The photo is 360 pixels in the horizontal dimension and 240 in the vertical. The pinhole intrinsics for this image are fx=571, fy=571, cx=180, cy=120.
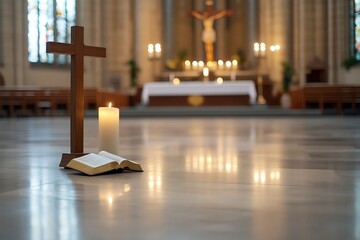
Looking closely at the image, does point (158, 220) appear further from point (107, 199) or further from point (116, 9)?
point (116, 9)

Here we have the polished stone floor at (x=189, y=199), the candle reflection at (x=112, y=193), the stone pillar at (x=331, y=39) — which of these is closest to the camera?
the polished stone floor at (x=189, y=199)

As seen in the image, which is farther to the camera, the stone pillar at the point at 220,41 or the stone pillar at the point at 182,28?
the stone pillar at the point at 182,28

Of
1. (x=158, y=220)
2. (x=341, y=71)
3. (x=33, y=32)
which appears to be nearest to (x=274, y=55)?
(x=341, y=71)

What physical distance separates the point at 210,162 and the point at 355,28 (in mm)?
19181

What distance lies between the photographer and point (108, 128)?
3.94 meters

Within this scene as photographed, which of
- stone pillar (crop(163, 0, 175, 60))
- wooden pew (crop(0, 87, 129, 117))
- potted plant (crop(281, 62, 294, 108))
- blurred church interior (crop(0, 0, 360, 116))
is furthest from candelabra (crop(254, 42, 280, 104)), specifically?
wooden pew (crop(0, 87, 129, 117))

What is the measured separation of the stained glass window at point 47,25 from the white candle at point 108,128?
18.4m

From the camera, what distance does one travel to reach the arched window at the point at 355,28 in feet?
71.2

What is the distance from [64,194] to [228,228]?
40.5 inches

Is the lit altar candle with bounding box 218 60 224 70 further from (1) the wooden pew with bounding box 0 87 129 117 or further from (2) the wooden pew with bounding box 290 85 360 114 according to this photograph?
(1) the wooden pew with bounding box 0 87 129 117

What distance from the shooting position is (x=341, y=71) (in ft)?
72.9

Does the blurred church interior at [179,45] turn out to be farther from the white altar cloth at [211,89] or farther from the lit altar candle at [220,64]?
the white altar cloth at [211,89]

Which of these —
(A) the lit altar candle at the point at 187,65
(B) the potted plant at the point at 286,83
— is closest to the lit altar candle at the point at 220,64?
(A) the lit altar candle at the point at 187,65

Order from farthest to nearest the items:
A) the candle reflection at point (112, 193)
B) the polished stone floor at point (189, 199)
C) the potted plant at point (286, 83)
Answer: the potted plant at point (286, 83) < the candle reflection at point (112, 193) < the polished stone floor at point (189, 199)
